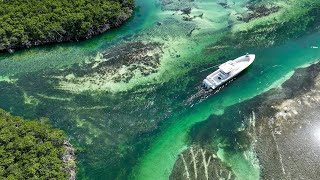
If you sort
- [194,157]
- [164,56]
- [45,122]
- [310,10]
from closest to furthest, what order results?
[194,157] → [45,122] → [164,56] → [310,10]

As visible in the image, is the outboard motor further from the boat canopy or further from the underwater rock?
the underwater rock

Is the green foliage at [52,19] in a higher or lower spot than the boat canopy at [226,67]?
higher

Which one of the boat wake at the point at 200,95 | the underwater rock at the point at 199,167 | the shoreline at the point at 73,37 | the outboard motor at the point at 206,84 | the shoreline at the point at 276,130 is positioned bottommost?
the underwater rock at the point at 199,167

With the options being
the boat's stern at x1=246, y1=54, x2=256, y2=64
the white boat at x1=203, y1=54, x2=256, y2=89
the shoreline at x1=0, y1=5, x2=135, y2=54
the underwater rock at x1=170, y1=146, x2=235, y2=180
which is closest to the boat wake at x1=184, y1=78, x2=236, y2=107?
the white boat at x1=203, y1=54, x2=256, y2=89

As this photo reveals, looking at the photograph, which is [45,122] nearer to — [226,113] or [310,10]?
[226,113]

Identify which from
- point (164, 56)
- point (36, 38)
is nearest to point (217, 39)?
point (164, 56)

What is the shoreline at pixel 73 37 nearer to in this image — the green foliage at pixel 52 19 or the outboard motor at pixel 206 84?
the green foliage at pixel 52 19

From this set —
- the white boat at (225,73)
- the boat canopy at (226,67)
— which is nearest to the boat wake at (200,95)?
the white boat at (225,73)
